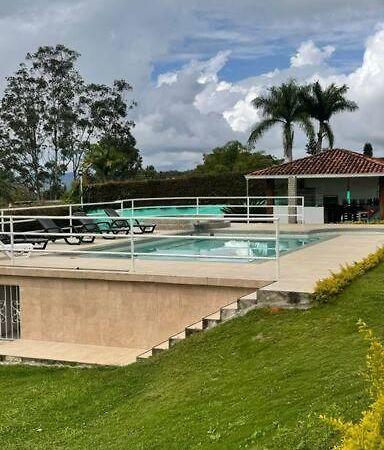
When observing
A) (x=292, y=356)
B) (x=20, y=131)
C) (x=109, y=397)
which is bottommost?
(x=109, y=397)

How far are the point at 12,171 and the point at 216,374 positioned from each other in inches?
1903

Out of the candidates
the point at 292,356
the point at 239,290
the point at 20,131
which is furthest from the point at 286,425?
the point at 20,131

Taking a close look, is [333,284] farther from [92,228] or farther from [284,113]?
[284,113]

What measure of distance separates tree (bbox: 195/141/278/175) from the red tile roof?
1220 inches

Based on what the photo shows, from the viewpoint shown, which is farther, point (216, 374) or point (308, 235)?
point (308, 235)

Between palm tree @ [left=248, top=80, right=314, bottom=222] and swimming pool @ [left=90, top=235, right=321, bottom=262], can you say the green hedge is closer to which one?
palm tree @ [left=248, top=80, right=314, bottom=222]

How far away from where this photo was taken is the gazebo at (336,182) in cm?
2589

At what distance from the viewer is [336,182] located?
2909cm

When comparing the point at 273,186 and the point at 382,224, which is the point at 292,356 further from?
the point at 273,186

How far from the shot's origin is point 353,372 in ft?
19.4

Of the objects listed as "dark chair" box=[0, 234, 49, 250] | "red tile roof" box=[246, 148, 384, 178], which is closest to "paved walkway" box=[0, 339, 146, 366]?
"dark chair" box=[0, 234, 49, 250]

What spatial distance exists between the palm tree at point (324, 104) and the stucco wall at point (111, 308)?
27009 mm

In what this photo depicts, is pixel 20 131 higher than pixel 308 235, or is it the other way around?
pixel 20 131

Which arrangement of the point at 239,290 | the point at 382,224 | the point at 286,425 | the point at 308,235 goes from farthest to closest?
the point at 382,224 → the point at 308,235 → the point at 239,290 → the point at 286,425
